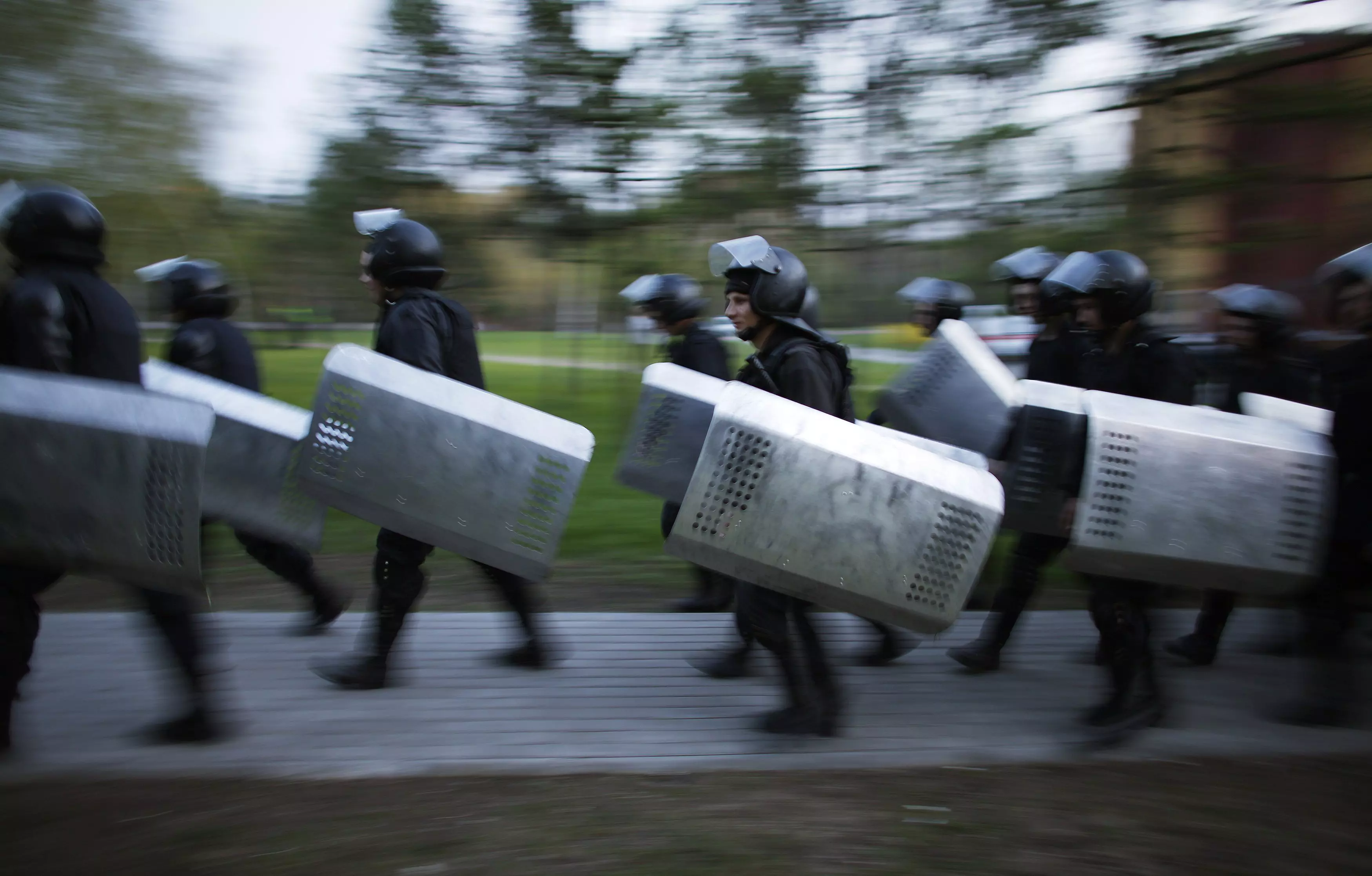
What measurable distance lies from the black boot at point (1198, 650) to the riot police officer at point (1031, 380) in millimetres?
809

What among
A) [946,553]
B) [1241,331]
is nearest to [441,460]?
[946,553]

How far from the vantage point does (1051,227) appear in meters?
6.74

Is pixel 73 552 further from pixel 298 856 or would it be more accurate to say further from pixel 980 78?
pixel 980 78

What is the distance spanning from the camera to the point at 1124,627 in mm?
4090

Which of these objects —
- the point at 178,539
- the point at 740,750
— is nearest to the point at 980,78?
the point at 740,750

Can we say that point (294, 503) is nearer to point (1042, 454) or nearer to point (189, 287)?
point (189, 287)

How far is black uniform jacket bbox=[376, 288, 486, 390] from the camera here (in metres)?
4.26

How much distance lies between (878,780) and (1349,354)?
7.45 ft

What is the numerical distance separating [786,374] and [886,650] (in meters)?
1.84

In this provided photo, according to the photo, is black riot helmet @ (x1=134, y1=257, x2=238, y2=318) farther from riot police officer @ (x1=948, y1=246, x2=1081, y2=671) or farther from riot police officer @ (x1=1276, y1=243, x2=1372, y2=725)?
riot police officer @ (x1=1276, y1=243, x2=1372, y2=725)

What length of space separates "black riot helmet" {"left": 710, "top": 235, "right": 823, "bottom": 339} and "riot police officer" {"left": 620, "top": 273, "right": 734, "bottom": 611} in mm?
1857

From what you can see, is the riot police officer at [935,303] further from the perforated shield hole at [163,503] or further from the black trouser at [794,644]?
the perforated shield hole at [163,503]

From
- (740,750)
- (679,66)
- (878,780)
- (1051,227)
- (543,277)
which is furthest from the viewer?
(543,277)

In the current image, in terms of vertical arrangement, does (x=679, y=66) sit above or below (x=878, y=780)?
above
